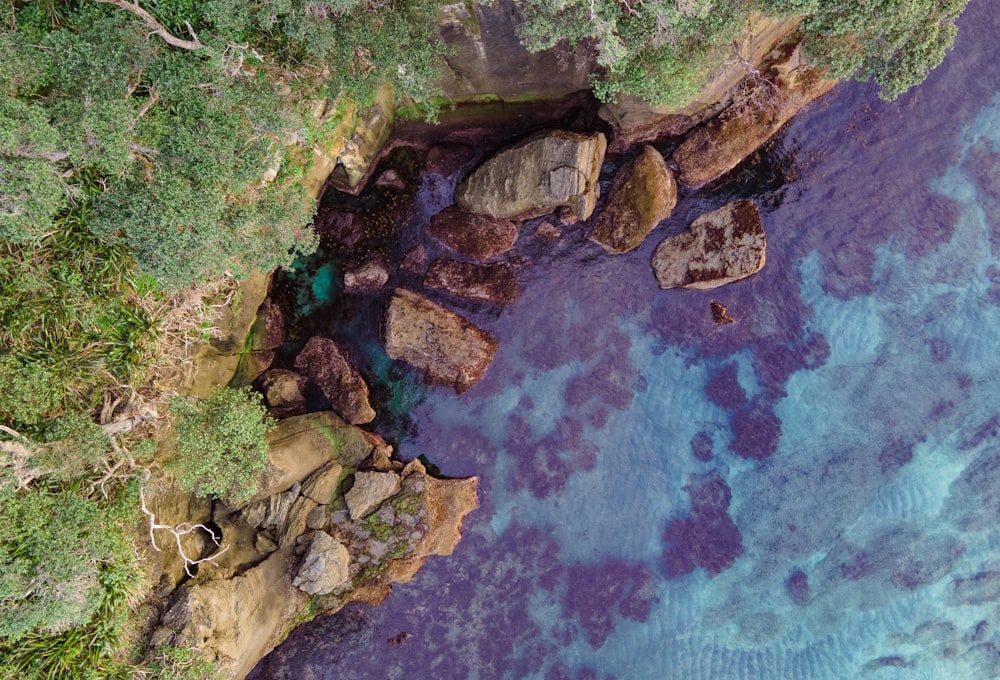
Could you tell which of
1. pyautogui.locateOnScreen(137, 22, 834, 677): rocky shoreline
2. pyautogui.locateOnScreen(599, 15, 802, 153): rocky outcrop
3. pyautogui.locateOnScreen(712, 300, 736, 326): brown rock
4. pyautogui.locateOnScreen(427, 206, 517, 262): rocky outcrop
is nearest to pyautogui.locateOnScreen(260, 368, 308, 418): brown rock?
pyautogui.locateOnScreen(137, 22, 834, 677): rocky shoreline

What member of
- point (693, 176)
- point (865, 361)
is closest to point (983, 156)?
point (865, 361)

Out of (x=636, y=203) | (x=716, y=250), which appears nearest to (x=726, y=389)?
(x=716, y=250)

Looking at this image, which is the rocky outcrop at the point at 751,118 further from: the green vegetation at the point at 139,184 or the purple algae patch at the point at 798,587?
the purple algae patch at the point at 798,587

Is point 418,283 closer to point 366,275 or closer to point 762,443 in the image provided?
point 366,275

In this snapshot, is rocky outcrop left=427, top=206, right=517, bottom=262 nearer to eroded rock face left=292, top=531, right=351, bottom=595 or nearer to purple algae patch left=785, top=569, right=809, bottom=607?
eroded rock face left=292, top=531, right=351, bottom=595

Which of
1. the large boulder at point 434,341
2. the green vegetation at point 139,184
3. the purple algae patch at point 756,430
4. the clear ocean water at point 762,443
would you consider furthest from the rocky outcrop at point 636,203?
the purple algae patch at point 756,430

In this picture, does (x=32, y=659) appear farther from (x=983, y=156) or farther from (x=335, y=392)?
(x=983, y=156)
